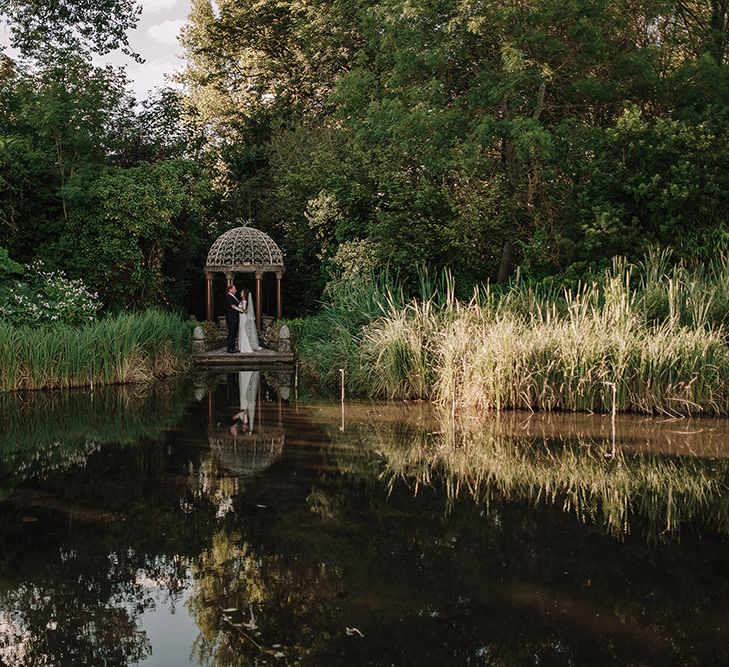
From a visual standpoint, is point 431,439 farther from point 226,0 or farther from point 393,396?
point 226,0

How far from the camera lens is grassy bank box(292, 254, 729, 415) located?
9312mm

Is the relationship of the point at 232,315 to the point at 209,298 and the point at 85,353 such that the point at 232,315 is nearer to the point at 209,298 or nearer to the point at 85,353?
the point at 209,298

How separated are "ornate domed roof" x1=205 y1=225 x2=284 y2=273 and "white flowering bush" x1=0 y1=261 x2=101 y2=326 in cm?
624

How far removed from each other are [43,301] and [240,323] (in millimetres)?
4840

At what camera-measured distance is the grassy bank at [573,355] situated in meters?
9.31

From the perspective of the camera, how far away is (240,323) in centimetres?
1864

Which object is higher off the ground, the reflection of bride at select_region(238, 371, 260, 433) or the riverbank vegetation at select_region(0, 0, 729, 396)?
the riverbank vegetation at select_region(0, 0, 729, 396)

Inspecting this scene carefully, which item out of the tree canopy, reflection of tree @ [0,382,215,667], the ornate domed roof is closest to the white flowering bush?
the tree canopy

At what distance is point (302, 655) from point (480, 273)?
598 inches

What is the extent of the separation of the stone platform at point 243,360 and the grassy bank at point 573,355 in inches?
236

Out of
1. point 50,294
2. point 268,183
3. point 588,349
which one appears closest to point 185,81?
point 268,183

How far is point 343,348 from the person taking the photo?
505 inches

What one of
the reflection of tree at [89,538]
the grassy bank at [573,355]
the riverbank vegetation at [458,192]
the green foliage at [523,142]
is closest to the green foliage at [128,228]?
the riverbank vegetation at [458,192]

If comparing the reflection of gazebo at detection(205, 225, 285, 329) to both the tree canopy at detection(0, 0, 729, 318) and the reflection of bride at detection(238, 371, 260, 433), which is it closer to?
the tree canopy at detection(0, 0, 729, 318)
